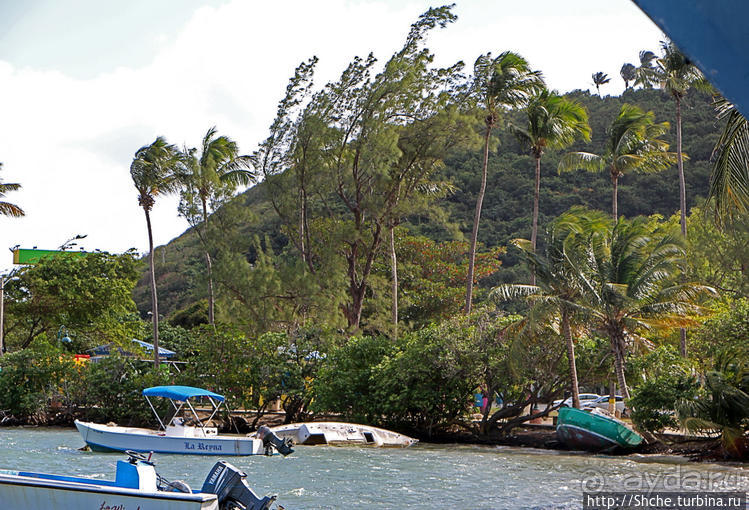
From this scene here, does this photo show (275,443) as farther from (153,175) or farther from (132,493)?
(153,175)

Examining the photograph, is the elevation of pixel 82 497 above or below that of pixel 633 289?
below

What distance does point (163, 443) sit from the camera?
24.4 m

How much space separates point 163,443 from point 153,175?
18.3 metres

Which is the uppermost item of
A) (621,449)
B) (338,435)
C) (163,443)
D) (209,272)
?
(209,272)

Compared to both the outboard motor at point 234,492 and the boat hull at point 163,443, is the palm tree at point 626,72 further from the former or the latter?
the outboard motor at point 234,492

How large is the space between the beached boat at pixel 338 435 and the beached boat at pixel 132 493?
56.7ft

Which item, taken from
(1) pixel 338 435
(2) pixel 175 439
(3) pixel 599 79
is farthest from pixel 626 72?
(2) pixel 175 439

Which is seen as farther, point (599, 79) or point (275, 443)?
point (599, 79)

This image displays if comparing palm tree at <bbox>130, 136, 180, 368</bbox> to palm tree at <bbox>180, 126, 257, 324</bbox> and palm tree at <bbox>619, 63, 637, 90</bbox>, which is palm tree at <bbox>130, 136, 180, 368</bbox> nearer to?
palm tree at <bbox>180, 126, 257, 324</bbox>

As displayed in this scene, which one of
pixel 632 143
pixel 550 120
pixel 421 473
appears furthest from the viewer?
pixel 632 143

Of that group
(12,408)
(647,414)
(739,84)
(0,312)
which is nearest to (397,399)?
(647,414)

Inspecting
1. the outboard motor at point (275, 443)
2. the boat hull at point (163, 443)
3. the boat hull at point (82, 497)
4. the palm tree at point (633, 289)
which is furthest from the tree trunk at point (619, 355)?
the boat hull at point (82, 497)

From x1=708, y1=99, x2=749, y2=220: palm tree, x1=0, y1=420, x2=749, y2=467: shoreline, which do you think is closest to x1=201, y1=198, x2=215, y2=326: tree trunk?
x1=0, y1=420, x2=749, y2=467: shoreline

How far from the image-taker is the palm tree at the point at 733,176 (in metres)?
9.60
